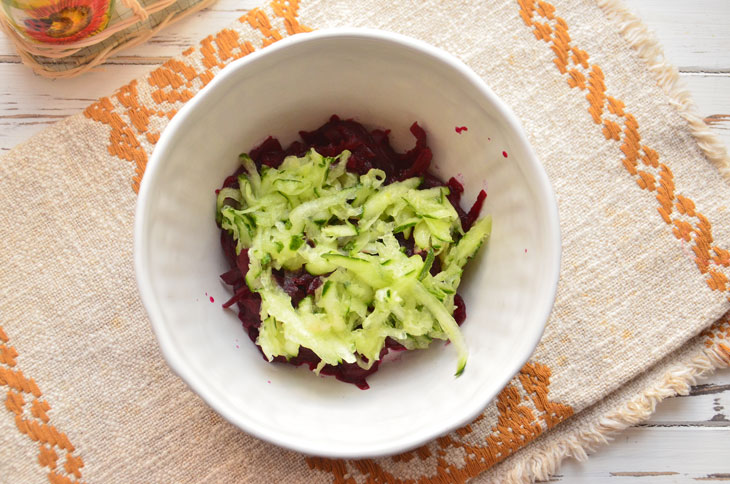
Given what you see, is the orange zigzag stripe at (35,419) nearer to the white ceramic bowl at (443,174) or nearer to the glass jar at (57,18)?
the white ceramic bowl at (443,174)

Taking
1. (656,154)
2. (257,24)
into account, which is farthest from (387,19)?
(656,154)

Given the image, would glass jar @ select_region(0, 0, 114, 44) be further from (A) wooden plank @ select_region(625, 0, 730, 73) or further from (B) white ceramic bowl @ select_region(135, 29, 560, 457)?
(A) wooden plank @ select_region(625, 0, 730, 73)

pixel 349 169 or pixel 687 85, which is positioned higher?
pixel 687 85

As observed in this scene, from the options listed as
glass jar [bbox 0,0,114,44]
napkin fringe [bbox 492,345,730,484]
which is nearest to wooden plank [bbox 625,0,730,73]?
napkin fringe [bbox 492,345,730,484]

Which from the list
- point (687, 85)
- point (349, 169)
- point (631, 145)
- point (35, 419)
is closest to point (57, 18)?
point (349, 169)

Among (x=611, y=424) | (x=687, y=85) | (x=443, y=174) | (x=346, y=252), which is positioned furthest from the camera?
(x=687, y=85)

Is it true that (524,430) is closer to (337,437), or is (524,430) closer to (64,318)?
(337,437)

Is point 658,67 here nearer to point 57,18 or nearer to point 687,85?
point 687,85
